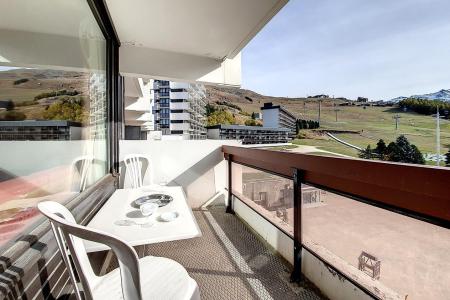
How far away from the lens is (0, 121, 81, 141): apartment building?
43.6 inches

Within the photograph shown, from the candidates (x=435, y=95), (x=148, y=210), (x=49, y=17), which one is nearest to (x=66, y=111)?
(x=49, y=17)

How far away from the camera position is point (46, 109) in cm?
150

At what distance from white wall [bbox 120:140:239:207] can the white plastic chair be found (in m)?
2.27

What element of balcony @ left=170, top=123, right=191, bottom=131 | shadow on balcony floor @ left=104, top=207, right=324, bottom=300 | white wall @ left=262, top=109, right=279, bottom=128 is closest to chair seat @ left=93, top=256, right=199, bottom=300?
shadow on balcony floor @ left=104, top=207, right=324, bottom=300

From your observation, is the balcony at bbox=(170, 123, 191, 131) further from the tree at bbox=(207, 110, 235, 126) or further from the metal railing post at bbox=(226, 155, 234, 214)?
the metal railing post at bbox=(226, 155, 234, 214)

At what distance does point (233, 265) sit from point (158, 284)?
1080mm

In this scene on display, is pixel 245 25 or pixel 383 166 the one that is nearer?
pixel 383 166

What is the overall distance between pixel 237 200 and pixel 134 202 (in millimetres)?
1849

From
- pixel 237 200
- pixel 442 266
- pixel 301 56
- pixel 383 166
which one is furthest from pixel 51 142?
pixel 301 56

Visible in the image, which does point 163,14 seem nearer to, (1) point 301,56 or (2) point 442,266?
(2) point 442,266

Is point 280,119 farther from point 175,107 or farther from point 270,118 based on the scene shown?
point 175,107

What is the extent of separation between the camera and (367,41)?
20641 mm

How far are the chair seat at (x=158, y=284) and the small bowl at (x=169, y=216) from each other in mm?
240

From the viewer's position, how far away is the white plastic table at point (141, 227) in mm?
1202
